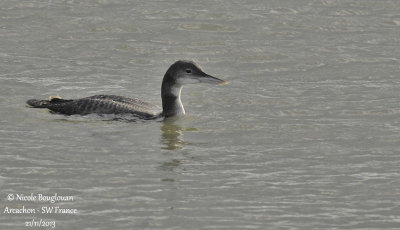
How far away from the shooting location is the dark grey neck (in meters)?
15.4

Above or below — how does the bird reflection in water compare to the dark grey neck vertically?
below

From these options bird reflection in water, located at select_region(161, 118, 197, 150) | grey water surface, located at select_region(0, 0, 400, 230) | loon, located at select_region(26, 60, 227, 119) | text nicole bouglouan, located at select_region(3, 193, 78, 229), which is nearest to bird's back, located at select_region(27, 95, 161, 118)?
loon, located at select_region(26, 60, 227, 119)

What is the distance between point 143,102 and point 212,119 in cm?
122

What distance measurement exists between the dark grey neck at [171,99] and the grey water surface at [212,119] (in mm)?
278

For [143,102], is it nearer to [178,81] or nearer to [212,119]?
[178,81]

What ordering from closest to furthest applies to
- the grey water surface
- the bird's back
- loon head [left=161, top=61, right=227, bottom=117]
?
1. the grey water surface
2. the bird's back
3. loon head [left=161, top=61, right=227, bottom=117]

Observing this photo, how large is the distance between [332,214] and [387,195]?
3.16 feet

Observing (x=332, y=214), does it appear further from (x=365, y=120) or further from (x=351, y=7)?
(x=351, y=7)

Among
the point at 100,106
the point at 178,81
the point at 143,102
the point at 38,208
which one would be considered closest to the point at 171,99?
the point at 178,81

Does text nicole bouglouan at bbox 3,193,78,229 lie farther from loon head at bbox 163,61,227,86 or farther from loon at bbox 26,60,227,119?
loon head at bbox 163,61,227,86

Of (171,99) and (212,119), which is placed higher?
A: (171,99)

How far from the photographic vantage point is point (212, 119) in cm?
1496

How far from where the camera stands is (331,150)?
1303 cm

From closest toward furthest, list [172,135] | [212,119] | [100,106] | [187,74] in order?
[172,135] → [212,119] → [100,106] → [187,74]
